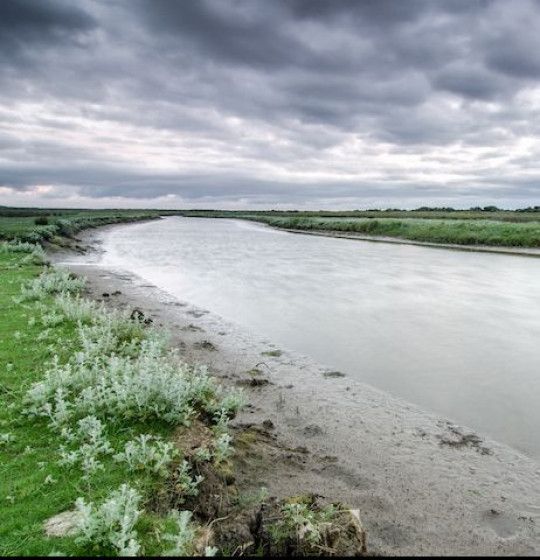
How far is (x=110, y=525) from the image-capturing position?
469 cm

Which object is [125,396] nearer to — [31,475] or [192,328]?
[31,475]

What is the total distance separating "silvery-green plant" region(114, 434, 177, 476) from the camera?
19.7ft

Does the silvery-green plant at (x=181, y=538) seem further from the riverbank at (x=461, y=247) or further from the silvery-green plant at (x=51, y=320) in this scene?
the riverbank at (x=461, y=247)

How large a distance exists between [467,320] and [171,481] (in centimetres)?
1541

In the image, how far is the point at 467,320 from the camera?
1886cm

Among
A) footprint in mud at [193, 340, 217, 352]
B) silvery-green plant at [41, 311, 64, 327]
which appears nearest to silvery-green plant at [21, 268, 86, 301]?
silvery-green plant at [41, 311, 64, 327]

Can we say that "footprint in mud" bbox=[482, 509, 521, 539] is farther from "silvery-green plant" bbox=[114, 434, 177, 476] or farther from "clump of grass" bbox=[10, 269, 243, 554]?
"silvery-green plant" bbox=[114, 434, 177, 476]

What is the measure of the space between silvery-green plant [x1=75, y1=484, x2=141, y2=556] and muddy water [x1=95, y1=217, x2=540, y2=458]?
6553 mm

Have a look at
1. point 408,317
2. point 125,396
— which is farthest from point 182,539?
point 408,317

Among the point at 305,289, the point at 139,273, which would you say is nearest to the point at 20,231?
the point at 139,273

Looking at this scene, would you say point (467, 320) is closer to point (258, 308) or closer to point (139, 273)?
point (258, 308)

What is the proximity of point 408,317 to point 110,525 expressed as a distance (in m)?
15.9

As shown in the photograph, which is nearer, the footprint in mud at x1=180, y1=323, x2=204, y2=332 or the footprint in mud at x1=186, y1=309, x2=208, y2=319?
the footprint in mud at x1=180, y1=323, x2=204, y2=332

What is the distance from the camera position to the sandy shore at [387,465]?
6246 mm
